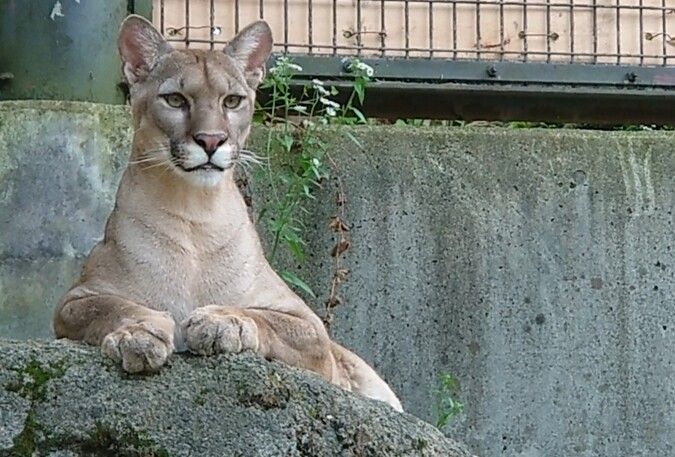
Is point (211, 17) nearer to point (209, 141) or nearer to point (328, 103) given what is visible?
point (328, 103)

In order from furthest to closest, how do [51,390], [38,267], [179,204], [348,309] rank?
1. [348,309]
2. [38,267]
3. [179,204]
4. [51,390]

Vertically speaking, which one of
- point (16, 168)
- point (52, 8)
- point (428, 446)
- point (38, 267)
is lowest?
point (428, 446)

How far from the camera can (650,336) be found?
616 cm

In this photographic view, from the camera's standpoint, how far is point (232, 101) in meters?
4.72

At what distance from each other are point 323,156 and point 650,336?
158cm

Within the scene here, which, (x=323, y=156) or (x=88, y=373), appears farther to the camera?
(x=323, y=156)

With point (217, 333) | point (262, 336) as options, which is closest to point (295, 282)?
point (262, 336)

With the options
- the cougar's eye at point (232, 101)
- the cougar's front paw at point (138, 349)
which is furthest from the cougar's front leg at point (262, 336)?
the cougar's eye at point (232, 101)

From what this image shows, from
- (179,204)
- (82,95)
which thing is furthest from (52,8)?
(179,204)

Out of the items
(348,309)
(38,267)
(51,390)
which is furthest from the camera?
(348,309)

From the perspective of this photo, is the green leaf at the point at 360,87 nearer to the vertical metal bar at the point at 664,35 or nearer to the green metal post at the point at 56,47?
the green metal post at the point at 56,47

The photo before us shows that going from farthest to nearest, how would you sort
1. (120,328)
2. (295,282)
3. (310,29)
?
(310,29)
(295,282)
(120,328)

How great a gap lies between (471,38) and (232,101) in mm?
1779

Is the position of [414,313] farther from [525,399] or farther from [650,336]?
[650,336]
